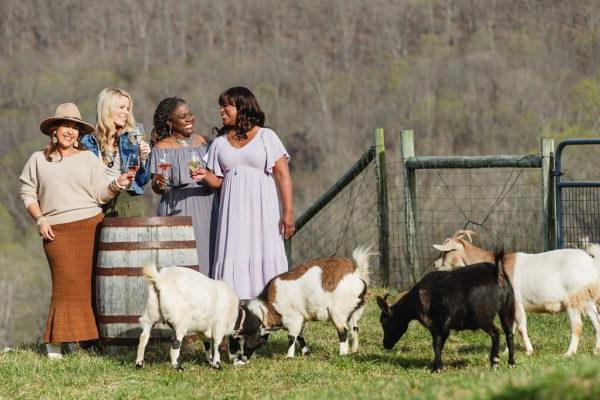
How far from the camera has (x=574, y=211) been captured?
12602 millimetres

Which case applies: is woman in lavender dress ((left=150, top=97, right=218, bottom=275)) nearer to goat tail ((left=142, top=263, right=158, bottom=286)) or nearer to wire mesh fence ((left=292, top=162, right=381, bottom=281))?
goat tail ((left=142, top=263, right=158, bottom=286))

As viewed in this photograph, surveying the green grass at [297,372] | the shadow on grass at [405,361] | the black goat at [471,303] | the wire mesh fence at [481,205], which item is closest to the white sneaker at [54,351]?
the green grass at [297,372]

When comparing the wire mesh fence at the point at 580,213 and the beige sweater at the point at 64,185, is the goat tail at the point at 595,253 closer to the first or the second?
the wire mesh fence at the point at 580,213

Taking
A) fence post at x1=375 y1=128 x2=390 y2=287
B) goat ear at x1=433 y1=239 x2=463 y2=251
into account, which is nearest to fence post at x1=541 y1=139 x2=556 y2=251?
fence post at x1=375 y1=128 x2=390 y2=287

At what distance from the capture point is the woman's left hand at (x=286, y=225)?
31.9 ft

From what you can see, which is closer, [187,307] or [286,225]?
→ [187,307]

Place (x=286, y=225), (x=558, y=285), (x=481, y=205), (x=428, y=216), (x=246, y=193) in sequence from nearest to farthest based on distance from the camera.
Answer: (x=558, y=285) → (x=246, y=193) → (x=286, y=225) → (x=481, y=205) → (x=428, y=216)

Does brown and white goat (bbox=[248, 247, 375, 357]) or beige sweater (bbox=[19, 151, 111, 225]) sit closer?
brown and white goat (bbox=[248, 247, 375, 357])

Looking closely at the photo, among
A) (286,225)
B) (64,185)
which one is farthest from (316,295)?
(64,185)

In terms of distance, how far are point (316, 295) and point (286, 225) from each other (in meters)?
0.81

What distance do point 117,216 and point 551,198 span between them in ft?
17.4

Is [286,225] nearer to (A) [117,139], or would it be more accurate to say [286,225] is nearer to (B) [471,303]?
(A) [117,139]

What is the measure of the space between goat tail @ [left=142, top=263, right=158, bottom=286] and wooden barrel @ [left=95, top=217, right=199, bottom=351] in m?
0.72

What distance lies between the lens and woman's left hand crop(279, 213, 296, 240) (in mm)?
9719
